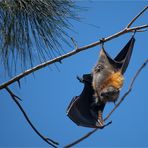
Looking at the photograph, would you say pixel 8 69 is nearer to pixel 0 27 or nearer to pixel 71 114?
pixel 0 27

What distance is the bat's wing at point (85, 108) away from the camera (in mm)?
5680

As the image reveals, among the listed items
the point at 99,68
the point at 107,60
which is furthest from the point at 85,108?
the point at 107,60

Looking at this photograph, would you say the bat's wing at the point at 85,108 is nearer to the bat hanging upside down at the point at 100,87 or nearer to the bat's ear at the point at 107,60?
the bat hanging upside down at the point at 100,87

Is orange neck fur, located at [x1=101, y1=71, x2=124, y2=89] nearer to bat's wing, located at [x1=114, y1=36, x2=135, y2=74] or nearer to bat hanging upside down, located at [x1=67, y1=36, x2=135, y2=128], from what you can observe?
bat hanging upside down, located at [x1=67, y1=36, x2=135, y2=128]

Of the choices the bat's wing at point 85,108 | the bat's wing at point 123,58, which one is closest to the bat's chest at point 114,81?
the bat's wing at point 123,58

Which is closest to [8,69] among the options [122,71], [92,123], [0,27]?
[0,27]

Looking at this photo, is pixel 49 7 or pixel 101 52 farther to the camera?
pixel 101 52

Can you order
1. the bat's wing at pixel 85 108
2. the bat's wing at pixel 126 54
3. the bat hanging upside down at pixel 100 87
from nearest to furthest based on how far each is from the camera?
the bat's wing at pixel 85 108, the bat hanging upside down at pixel 100 87, the bat's wing at pixel 126 54

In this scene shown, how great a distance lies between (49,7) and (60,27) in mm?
273

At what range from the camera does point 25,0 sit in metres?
3.91

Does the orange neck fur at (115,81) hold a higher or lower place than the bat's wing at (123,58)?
lower

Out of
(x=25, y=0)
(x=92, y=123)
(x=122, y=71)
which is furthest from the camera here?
(x=122, y=71)

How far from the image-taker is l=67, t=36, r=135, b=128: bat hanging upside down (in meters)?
5.81

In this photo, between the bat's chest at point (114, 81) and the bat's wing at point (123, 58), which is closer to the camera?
the bat's chest at point (114, 81)
